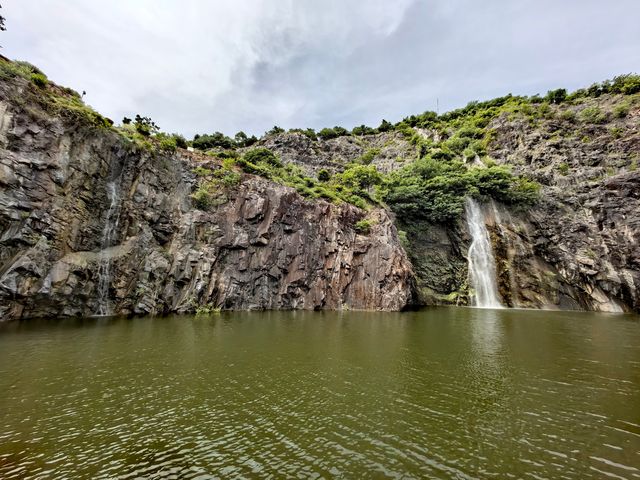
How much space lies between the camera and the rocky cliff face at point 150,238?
2681 cm

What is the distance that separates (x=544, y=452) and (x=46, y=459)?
38.9ft

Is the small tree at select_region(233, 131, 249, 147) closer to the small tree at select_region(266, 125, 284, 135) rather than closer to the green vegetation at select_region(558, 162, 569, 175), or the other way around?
the small tree at select_region(266, 125, 284, 135)

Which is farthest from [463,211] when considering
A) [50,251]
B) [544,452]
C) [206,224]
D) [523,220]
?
[50,251]

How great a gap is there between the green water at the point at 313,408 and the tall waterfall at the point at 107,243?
10631 mm

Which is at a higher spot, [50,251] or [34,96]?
[34,96]

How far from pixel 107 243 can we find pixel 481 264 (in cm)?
4852

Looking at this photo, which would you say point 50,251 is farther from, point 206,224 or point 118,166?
point 206,224

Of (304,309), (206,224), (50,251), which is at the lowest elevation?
(304,309)

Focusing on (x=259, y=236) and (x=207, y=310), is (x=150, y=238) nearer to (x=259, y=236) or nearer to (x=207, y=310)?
(x=207, y=310)

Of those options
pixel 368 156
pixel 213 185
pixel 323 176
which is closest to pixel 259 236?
pixel 213 185

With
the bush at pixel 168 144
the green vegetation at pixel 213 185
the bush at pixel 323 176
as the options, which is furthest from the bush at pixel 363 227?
the bush at pixel 168 144

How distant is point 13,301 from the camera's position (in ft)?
81.8

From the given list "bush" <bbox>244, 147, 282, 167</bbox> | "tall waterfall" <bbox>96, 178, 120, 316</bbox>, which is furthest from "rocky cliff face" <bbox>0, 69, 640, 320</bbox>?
"bush" <bbox>244, 147, 282, 167</bbox>

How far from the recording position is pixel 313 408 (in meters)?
10.5
